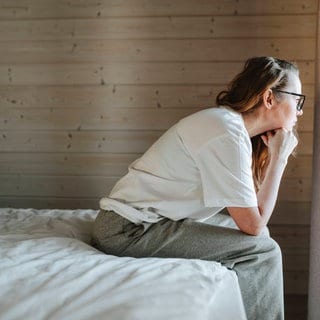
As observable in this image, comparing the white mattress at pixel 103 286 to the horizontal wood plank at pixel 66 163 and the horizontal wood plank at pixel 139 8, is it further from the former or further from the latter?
the horizontal wood plank at pixel 139 8

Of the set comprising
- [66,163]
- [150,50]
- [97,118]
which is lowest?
[66,163]

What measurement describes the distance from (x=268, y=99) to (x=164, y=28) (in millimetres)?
893

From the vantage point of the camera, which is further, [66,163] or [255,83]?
[66,163]

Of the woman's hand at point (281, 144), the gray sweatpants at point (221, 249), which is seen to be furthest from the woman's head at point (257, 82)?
the gray sweatpants at point (221, 249)

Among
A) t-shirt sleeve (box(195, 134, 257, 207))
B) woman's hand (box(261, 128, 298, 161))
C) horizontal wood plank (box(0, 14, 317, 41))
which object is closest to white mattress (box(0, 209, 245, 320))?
t-shirt sleeve (box(195, 134, 257, 207))

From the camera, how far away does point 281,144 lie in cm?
141

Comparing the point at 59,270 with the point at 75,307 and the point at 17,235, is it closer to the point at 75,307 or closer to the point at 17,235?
the point at 75,307

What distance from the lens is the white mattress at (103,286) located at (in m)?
0.83

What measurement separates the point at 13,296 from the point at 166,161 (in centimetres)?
57

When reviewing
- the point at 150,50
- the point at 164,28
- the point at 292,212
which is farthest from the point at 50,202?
the point at 292,212

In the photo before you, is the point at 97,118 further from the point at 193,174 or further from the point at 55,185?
the point at 193,174

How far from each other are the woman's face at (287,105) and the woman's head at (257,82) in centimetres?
2

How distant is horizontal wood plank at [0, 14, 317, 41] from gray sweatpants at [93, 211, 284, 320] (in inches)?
43.0

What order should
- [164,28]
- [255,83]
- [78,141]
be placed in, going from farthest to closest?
[78,141] < [164,28] < [255,83]
